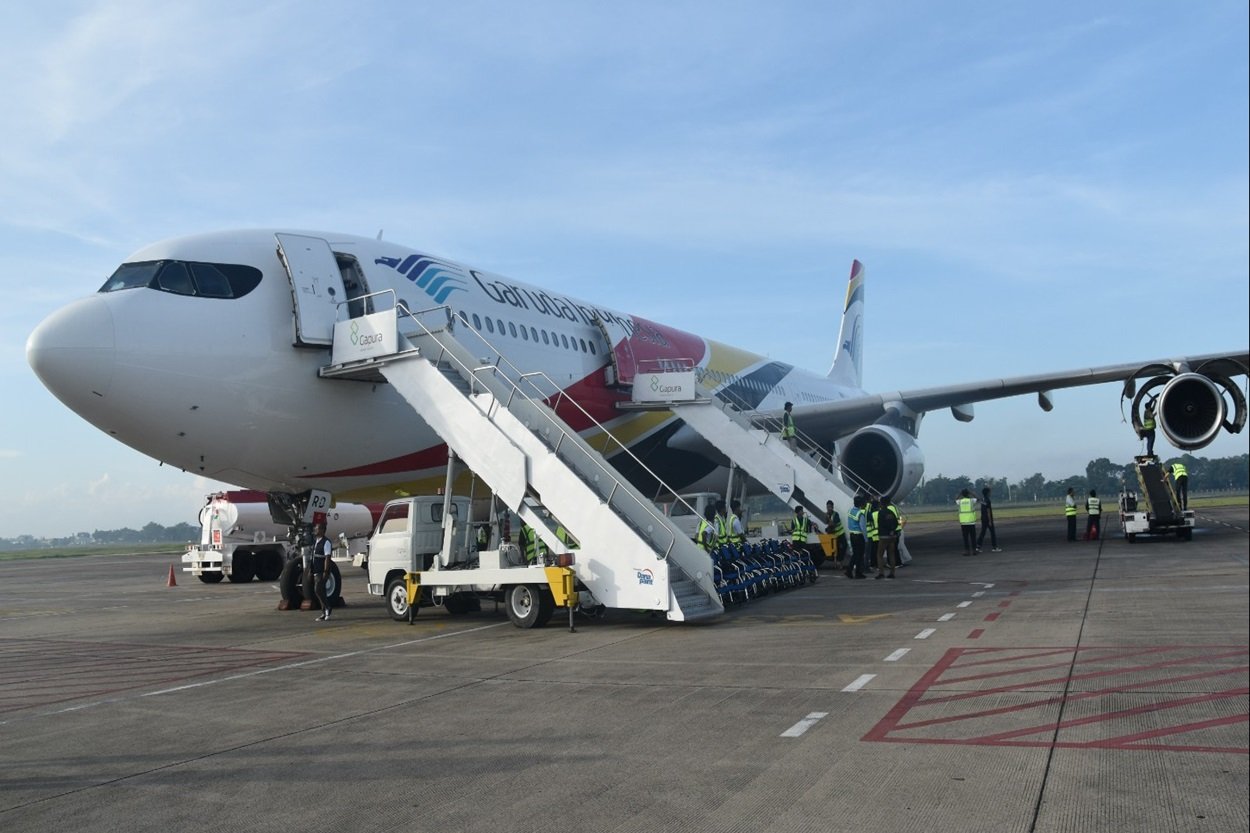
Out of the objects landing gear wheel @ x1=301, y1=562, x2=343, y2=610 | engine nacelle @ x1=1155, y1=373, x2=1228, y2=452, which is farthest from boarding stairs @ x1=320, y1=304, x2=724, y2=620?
engine nacelle @ x1=1155, y1=373, x2=1228, y2=452

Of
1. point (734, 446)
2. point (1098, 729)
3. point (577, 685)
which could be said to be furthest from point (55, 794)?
point (734, 446)

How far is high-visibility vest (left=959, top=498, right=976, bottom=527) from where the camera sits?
64.1ft

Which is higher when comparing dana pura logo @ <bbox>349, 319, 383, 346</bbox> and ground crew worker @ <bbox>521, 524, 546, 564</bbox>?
dana pura logo @ <bbox>349, 319, 383, 346</bbox>

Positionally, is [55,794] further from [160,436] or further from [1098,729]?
[160,436]

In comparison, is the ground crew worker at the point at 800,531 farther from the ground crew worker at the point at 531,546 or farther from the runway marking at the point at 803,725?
the runway marking at the point at 803,725

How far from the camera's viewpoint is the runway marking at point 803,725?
18.1 ft

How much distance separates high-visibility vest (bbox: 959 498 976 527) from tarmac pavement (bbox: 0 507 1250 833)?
8.15 m

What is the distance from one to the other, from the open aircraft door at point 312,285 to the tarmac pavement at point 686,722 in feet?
11.7

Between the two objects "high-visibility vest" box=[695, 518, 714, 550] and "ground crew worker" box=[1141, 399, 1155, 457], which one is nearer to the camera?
"ground crew worker" box=[1141, 399, 1155, 457]

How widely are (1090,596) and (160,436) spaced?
33.5ft

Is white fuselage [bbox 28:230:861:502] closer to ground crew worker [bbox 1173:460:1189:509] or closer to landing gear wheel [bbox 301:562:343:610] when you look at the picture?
landing gear wheel [bbox 301:562:343:610]

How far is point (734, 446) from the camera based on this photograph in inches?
682

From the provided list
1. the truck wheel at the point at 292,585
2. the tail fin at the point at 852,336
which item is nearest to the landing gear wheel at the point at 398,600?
the truck wheel at the point at 292,585

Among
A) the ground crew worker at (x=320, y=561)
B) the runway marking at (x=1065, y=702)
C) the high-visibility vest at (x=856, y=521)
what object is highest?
the high-visibility vest at (x=856, y=521)
